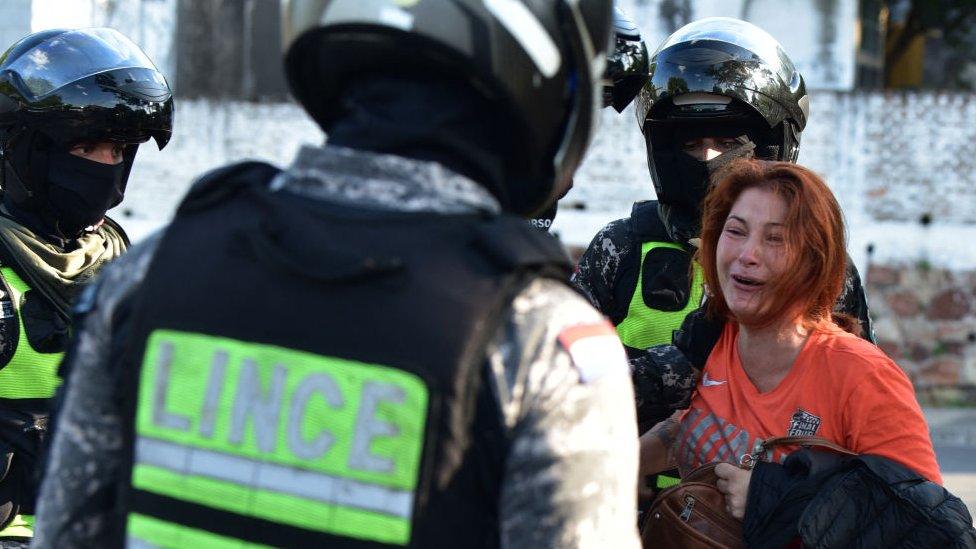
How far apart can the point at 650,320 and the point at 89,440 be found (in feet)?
6.13

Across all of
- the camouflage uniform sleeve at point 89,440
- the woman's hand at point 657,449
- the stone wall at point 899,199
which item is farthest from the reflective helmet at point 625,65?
the stone wall at point 899,199

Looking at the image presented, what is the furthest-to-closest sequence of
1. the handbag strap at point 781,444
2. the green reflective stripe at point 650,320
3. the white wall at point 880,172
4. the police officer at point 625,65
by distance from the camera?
the white wall at point 880,172, the police officer at point 625,65, the green reflective stripe at point 650,320, the handbag strap at point 781,444

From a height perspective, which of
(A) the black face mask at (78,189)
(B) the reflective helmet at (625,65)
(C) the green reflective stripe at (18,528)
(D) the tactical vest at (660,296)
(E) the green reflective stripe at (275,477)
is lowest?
(C) the green reflective stripe at (18,528)

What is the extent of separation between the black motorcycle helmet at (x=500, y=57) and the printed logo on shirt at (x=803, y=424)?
1.06 meters

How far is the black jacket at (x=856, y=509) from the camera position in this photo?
2.31 meters

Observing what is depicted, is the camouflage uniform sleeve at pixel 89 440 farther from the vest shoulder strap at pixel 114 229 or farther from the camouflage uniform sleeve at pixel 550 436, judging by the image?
the vest shoulder strap at pixel 114 229

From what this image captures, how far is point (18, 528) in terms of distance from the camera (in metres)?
3.03

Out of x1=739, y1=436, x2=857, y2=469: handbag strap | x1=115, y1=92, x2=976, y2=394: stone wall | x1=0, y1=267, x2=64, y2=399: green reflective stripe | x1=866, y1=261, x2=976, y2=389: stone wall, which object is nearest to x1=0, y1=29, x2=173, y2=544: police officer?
x1=0, y1=267, x2=64, y2=399: green reflective stripe

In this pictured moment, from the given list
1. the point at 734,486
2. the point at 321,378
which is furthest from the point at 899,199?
the point at 321,378

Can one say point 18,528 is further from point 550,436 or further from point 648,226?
point 550,436

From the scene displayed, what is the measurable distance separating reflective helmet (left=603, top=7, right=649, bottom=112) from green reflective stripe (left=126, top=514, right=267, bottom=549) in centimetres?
245

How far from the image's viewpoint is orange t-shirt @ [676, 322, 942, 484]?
2.44 meters

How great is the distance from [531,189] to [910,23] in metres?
15.7

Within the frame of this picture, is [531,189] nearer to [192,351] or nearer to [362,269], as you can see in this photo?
[362,269]
